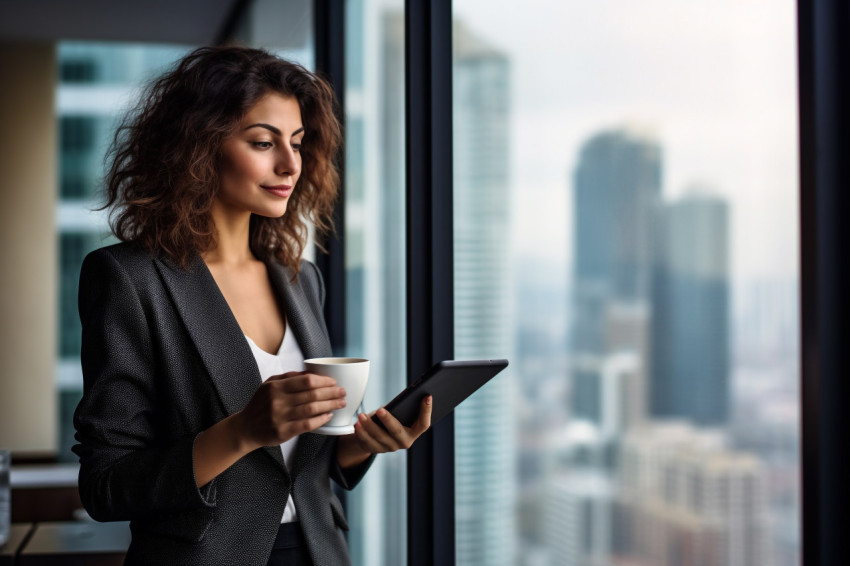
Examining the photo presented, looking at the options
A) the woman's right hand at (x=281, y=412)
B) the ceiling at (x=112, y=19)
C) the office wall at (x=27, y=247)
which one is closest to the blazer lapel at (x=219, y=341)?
the woman's right hand at (x=281, y=412)

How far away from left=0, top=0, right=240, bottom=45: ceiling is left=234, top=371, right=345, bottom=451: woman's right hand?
3.82 m

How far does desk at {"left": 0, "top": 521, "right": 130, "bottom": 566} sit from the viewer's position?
2131mm

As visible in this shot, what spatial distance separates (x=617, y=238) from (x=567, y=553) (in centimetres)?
58

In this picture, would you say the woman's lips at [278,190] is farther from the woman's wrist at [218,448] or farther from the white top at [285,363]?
the woman's wrist at [218,448]

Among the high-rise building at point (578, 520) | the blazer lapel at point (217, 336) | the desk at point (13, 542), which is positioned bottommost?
the desk at point (13, 542)

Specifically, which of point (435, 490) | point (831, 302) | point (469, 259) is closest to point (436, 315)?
point (469, 259)

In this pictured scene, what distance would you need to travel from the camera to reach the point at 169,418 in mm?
1147

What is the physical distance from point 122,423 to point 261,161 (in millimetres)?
417

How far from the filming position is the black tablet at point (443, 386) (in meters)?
1.06

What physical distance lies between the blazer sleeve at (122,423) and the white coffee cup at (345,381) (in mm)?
201

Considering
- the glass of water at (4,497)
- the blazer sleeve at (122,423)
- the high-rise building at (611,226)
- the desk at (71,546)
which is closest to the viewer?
the blazer sleeve at (122,423)

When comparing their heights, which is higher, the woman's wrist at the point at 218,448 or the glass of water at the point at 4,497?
the woman's wrist at the point at 218,448

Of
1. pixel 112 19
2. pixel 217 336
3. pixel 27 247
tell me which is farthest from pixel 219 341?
pixel 112 19

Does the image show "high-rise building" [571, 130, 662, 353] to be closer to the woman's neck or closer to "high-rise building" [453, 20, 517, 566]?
"high-rise building" [453, 20, 517, 566]
